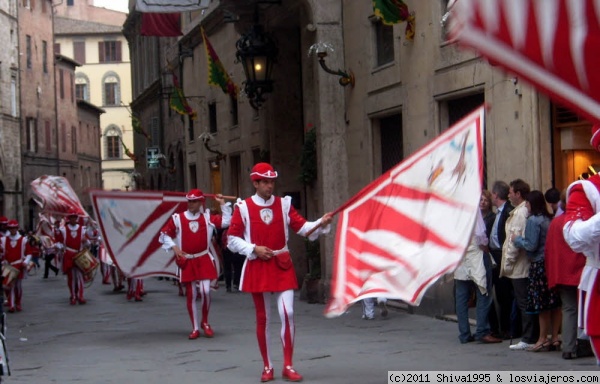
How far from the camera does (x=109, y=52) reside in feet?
312

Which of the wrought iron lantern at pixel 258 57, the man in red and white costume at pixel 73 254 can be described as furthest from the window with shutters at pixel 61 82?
the wrought iron lantern at pixel 258 57

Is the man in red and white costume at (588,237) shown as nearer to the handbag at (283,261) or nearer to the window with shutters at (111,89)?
the handbag at (283,261)

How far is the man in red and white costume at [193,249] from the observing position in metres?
13.9

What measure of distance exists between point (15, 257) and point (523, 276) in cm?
1233

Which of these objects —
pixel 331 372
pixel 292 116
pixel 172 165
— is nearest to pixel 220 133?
pixel 292 116

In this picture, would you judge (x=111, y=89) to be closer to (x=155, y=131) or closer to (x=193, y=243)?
(x=155, y=131)

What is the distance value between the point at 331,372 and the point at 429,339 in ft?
8.93

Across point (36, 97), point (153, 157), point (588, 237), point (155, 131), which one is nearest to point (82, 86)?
point (36, 97)

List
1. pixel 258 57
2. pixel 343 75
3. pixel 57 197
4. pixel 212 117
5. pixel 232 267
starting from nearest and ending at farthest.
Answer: pixel 343 75
pixel 258 57
pixel 57 197
pixel 232 267
pixel 212 117

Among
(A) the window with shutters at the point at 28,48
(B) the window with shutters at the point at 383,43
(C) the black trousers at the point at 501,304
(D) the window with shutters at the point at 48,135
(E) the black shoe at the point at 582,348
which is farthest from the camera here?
(D) the window with shutters at the point at 48,135

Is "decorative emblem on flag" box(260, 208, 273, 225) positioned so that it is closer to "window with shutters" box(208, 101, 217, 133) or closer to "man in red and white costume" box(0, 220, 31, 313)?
"man in red and white costume" box(0, 220, 31, 313)

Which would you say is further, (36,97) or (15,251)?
(36,97)

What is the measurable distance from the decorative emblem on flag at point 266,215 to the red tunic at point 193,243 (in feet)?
12.8

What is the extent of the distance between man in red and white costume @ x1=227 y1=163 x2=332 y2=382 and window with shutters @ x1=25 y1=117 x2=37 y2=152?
187 ft
